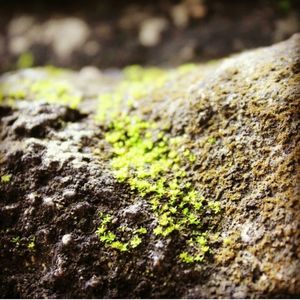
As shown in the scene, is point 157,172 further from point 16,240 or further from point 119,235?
point 16,240

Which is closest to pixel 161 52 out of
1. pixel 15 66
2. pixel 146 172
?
pixel 15 66

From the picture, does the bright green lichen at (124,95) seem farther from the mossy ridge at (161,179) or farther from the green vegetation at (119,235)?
the green vegetation at (119,235)

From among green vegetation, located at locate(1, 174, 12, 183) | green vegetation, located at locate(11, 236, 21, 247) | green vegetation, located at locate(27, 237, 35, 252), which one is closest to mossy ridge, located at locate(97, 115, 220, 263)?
green vegetation, located at locate(27, 237, 35, 252)

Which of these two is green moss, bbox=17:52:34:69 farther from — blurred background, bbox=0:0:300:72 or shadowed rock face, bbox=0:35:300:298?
shadowed rock face, bbox=0:35:300:298

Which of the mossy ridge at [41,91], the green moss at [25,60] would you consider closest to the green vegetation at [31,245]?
the mossy ridge at [41,91]

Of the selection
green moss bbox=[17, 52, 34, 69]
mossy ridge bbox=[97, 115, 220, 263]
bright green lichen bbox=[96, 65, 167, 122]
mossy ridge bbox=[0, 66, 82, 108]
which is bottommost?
mossy ridge bbox=[97, 115, 220, 263]

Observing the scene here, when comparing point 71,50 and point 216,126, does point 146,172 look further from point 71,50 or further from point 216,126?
point 71,50

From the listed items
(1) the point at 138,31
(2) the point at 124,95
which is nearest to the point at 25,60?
(1) the point at 138,31
